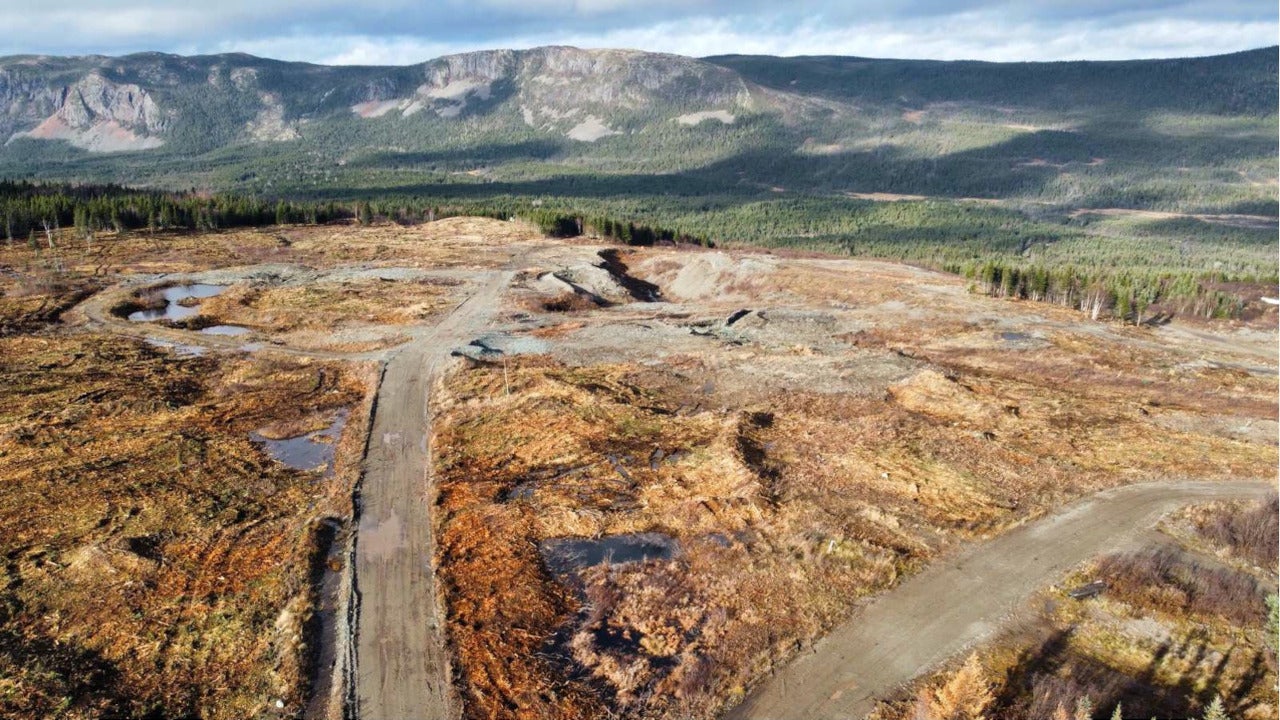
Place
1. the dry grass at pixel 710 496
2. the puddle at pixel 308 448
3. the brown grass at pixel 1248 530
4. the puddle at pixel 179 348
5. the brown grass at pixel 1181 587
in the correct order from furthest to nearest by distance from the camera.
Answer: the puddle at pixel 179 348
the puddle at pixel 308 448
the brown grass at pixel 1248 530
the brown grass at pixel 1181 587
the dry grass at pixel 710 496

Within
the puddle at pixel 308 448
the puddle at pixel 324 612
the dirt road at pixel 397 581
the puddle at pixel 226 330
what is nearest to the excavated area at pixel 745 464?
the dirt road at pixel 397 581

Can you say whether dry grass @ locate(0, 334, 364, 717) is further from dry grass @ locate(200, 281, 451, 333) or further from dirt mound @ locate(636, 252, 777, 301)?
dirt mound @ locate(636, 252, 777, 301)

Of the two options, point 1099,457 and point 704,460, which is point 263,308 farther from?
point 1099,457

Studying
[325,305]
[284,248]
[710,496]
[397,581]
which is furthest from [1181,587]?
[284,248]

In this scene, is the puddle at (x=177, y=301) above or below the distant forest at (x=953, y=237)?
below

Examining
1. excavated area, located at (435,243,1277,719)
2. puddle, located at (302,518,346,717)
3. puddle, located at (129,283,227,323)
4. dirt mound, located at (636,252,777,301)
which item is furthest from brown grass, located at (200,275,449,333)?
puddle, located at (302,518,346,717)

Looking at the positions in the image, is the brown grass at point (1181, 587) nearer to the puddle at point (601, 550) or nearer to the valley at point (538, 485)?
the valley at point (538, 485)

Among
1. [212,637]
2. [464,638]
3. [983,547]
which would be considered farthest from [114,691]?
[983,547]

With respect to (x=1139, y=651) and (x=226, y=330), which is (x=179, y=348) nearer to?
(x=226, y=330)
